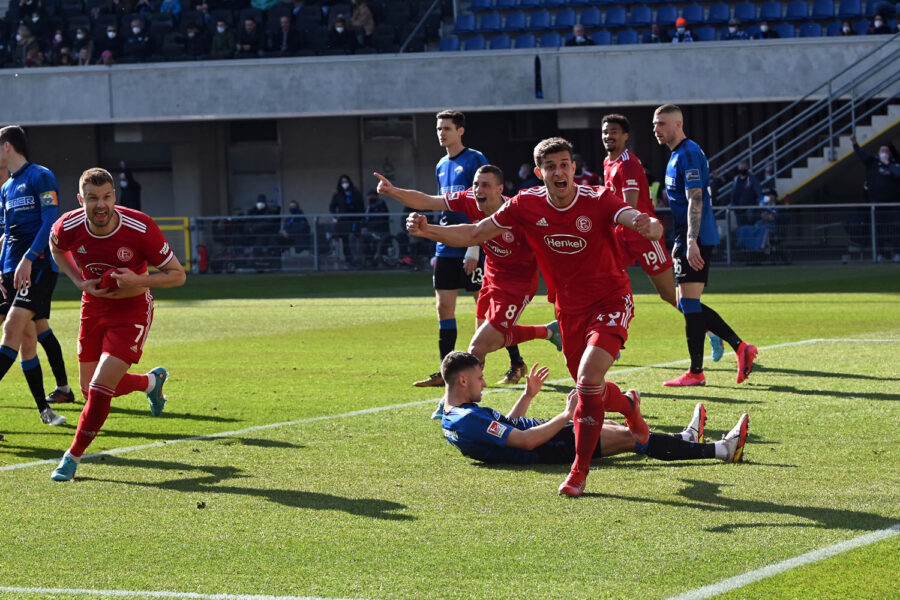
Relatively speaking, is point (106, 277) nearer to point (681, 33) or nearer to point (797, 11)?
point (681, 33)

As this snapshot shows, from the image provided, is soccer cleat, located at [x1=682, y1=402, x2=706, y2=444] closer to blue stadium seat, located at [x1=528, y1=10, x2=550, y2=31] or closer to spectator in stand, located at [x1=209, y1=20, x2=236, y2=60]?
blue stadium seat, located at [x1=528, y1=10, x2=550, y2=31]

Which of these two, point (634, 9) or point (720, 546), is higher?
point (634, 9)

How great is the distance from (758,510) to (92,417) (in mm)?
3685

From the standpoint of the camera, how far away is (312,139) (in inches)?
1340

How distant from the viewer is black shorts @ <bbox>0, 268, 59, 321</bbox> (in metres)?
9.58

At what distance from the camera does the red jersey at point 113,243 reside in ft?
25.2

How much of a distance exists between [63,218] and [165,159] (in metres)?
27.8

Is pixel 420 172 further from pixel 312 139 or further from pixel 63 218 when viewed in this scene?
pixel 63 218

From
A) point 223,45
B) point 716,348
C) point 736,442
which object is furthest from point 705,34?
point 736,442

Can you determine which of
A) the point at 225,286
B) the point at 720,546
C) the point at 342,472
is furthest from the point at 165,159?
the point at 720,546

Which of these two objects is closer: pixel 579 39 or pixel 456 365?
pixel 456 365

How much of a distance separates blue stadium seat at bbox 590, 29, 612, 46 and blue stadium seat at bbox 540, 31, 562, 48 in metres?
0.80

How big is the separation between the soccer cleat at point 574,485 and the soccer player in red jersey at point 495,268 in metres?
2.54

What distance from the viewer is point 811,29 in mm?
29062
